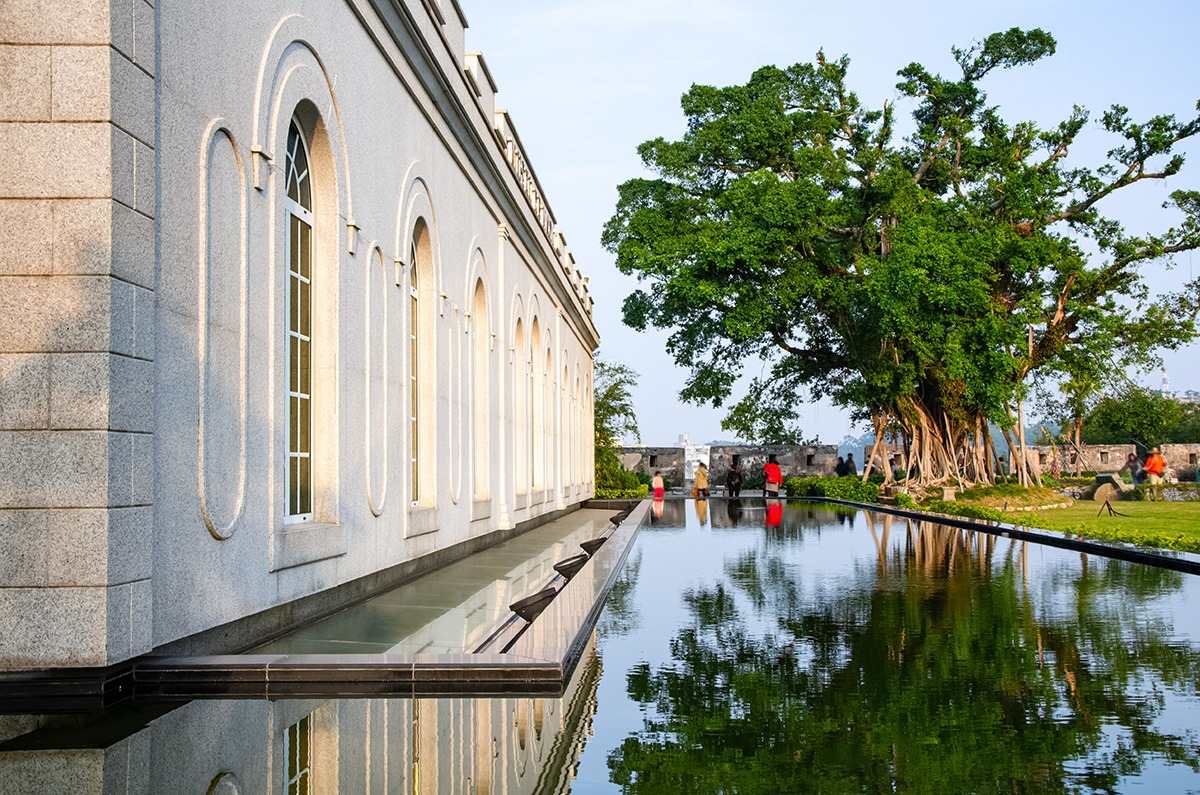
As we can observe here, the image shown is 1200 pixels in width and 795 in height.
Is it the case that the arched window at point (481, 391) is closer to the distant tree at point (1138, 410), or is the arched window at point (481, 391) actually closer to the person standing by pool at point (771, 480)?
the distant tree at point (1138, 410)

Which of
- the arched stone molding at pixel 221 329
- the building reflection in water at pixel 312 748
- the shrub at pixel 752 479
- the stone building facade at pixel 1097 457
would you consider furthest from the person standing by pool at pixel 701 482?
the building reflection in water at pixel 312 748

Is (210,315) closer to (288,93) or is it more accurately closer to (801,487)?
(288,93)

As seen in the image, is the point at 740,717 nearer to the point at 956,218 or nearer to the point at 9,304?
the point at 9,304

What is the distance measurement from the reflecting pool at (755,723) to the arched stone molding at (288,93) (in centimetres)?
395

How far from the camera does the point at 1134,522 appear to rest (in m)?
21.2

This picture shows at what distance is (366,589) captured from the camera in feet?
35.0

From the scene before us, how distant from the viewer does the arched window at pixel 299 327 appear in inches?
362

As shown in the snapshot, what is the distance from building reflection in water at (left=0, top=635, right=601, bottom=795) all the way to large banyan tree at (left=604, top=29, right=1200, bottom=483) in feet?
75.7

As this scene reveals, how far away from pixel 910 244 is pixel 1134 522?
897 centimetres

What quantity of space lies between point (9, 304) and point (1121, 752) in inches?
228

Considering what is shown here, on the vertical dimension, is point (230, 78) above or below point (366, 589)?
above

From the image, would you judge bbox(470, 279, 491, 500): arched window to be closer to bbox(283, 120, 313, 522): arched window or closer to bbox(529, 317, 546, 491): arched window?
bbox(529, 317, 546, 491): arched window

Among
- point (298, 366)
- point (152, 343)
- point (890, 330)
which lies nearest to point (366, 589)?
point (298, 366)

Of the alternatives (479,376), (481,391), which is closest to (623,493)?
(479,376)
